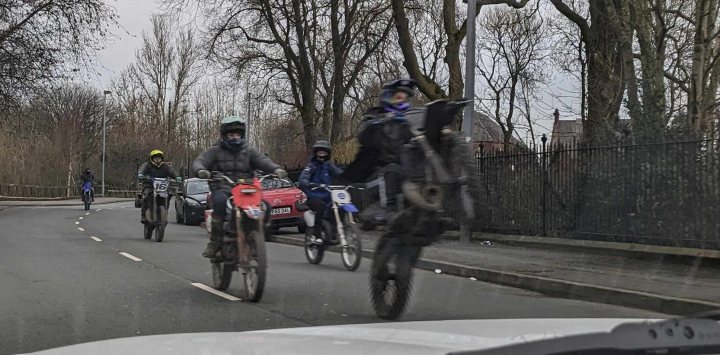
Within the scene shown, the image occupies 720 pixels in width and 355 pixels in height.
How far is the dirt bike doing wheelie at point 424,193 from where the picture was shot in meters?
5.47

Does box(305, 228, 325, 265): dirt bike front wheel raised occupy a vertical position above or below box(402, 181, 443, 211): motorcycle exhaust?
below

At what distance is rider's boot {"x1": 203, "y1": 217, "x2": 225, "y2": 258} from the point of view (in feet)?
25.4

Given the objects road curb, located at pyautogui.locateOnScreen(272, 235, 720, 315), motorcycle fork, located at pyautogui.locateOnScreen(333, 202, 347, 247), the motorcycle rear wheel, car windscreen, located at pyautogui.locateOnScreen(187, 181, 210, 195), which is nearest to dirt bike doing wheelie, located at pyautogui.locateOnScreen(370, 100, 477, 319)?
the motorcycle rear wheel

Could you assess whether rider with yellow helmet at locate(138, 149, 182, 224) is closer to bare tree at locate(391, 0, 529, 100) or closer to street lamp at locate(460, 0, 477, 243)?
street lamp at locate(460, 0, 477, 243)

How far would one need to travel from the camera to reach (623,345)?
189 cm

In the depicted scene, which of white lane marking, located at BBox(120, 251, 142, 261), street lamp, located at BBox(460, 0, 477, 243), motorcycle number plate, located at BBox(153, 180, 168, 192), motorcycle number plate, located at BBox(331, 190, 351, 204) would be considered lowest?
white lane marking, located at BBox(120, 251, 142, 261)

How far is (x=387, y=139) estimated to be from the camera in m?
6.12

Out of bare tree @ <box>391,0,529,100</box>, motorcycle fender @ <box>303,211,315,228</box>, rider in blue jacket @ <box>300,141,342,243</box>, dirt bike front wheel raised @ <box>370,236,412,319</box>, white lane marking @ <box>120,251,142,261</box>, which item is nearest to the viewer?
dirt bike front wheel raised @ <box>370,236,412,319</box>

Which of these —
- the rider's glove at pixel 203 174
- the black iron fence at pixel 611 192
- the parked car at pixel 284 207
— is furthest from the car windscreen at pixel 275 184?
the rider's glove at pixel 203 174

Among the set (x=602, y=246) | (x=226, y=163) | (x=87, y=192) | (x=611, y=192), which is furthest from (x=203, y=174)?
(x=87, y=192)

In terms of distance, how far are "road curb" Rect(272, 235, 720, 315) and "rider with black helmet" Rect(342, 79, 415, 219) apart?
11.1 ft

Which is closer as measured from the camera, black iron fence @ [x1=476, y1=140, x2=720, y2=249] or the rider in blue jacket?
black iron fence @ [x1=476, y1=140, x2=720, y2=249]

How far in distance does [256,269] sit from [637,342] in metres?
5.54

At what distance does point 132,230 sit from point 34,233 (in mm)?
2548
